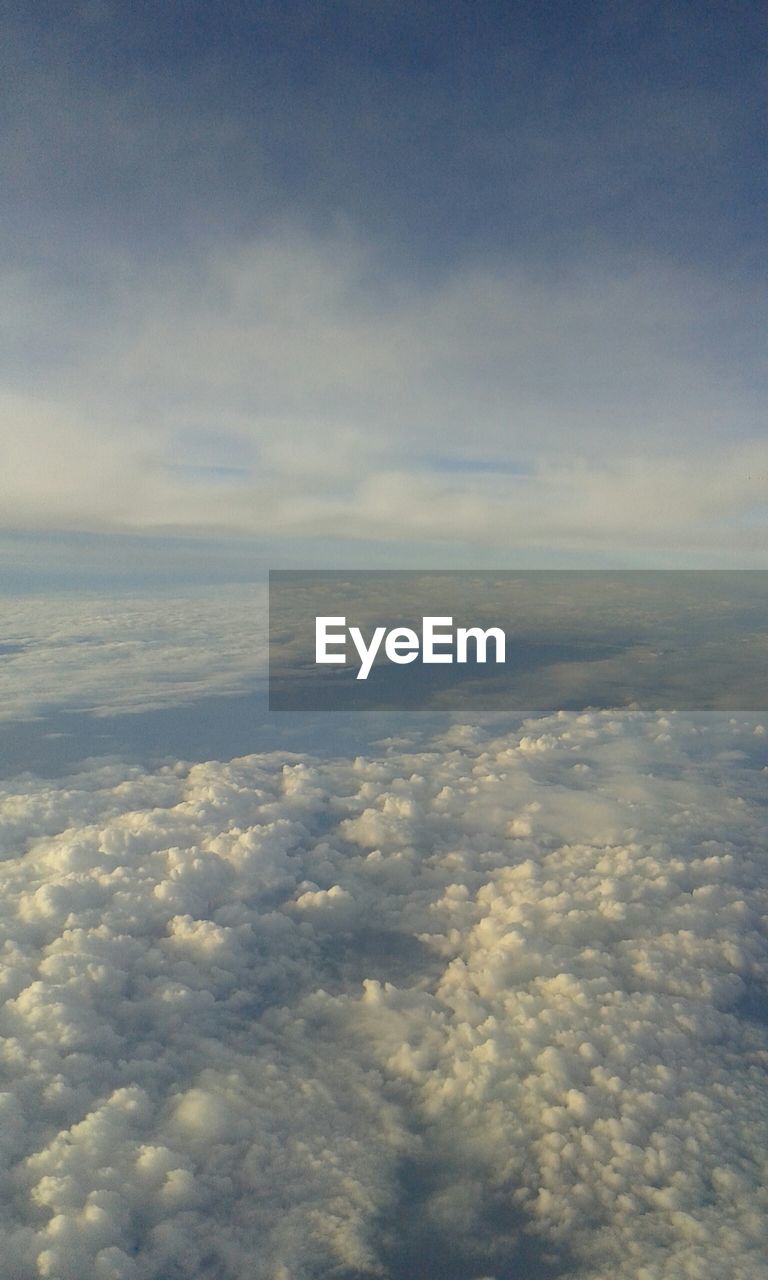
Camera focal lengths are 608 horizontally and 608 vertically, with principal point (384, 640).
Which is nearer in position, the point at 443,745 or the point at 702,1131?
the point at 702,1131

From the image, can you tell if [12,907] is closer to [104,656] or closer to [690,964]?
[690,964]

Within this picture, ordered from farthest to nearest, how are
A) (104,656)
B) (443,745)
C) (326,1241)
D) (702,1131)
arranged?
(104,656) → (443,745) → (702,1131) → (326,1241)

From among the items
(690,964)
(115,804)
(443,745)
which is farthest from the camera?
(443,745)

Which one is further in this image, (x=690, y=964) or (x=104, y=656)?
(x=104, y=656)

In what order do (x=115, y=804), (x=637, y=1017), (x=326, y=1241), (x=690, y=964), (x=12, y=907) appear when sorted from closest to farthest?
(x=326, y=1241) < (x=637, y=1017) < (x=690, y=964) < (x=12, y=907) < (x=115, y=804)

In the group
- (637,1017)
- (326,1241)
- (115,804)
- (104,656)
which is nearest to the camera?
(326,1241)

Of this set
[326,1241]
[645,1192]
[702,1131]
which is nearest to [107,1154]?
[326,1241]

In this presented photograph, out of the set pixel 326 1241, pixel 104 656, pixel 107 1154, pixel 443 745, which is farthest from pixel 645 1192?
pixel 104 656

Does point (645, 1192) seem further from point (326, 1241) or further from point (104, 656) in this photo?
point (104, 656)

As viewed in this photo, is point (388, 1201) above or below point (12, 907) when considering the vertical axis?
below
